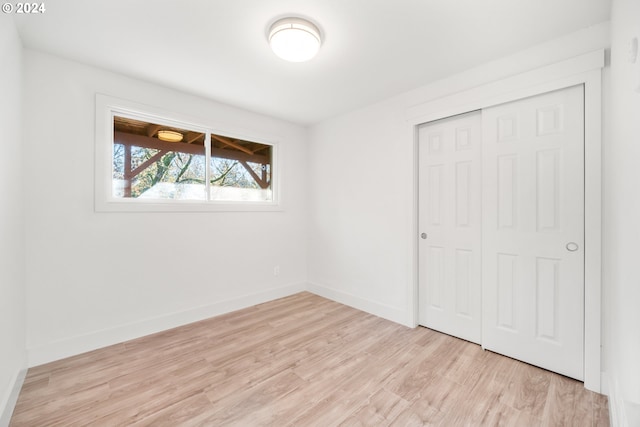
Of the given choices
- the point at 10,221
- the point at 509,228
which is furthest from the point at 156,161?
the point at 509,228

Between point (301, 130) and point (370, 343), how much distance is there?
10.2ft

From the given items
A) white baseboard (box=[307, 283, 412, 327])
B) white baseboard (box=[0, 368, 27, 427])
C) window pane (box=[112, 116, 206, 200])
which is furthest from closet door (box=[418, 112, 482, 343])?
white baseboard (box=[0, 368, 27, 427])

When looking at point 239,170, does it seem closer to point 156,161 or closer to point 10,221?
point 156,161

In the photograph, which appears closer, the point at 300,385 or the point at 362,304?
the point at 300,385

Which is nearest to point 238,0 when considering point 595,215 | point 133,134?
point 133,134

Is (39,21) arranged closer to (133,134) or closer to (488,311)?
(133,134)

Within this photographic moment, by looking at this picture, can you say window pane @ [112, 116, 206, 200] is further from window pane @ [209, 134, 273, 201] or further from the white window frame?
window pane @ [209, 134, 273, 201]

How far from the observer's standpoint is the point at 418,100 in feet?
9.31

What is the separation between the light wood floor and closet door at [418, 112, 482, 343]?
261mm

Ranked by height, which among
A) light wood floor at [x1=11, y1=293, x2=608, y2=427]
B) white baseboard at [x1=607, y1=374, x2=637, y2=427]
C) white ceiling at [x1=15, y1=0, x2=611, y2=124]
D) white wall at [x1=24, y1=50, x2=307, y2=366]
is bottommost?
light wood floor at [x1=11, y1=293, x2=608, y2=427]

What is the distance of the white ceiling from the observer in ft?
5.62

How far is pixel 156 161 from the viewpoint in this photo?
287cm

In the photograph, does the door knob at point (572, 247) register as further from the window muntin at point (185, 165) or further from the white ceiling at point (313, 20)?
the window muntin at point (185, 165)

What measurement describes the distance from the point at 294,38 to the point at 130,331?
301 centimetres
